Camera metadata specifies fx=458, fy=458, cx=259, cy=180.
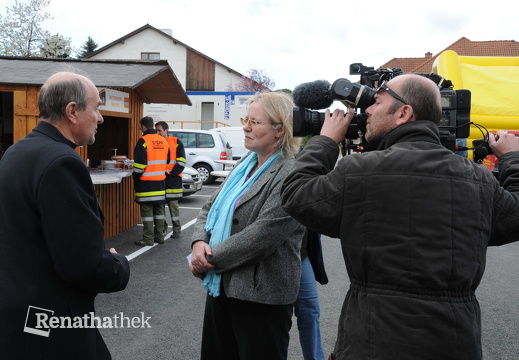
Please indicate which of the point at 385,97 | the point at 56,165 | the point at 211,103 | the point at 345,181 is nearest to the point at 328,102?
the point at 385,97

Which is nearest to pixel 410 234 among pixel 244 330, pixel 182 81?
pixel 244 330

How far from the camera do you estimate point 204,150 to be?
1599cm

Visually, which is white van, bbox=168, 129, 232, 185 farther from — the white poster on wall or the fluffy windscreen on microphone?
the fluffy windscreen on microphone

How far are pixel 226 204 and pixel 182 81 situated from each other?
127 feet

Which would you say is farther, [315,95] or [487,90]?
[487,90]

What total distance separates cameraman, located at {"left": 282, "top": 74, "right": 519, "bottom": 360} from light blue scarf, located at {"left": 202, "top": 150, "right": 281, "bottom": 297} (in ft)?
2.76

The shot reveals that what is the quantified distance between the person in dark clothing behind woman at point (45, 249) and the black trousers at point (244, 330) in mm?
787

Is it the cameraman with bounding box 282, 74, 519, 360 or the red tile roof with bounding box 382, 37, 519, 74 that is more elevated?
the red tile roof with bounding box 382, 37, 519, 74

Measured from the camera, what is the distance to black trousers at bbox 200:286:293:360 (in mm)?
2336

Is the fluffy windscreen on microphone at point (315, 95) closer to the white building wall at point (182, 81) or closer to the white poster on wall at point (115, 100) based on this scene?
the white poster on wall at point (115, 100)

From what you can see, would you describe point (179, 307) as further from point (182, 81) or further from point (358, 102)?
point (182, 81)

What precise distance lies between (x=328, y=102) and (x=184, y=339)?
289cm

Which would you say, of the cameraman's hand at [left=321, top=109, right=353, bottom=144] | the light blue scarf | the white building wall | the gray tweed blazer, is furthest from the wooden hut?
the white building wall

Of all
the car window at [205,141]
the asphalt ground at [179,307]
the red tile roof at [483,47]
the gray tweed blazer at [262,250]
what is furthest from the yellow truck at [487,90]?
the red tile roof at [483,47]
